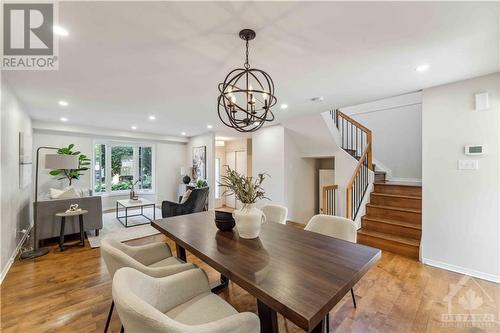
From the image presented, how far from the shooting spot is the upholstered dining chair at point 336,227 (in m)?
1.98

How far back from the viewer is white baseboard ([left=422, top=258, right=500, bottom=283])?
2498 mm

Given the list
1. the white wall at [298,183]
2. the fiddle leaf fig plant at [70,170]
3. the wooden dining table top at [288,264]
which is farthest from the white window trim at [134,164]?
the wooden dining table top at [288,264]

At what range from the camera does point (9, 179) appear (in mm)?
2783

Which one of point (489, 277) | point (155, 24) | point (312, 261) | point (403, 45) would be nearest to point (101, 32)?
point (155, 24)

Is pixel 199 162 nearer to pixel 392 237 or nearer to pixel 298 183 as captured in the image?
pixel 298 183

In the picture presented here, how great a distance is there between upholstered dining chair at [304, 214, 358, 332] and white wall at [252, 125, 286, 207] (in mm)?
2823

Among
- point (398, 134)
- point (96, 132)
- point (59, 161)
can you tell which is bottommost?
point (59, 161)

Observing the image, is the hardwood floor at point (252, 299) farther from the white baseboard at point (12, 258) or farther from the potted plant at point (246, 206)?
the potted plant at point (246, 206)

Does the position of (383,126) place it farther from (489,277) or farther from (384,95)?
(489,277)

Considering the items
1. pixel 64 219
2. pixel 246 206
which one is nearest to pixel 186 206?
pixel 64 219

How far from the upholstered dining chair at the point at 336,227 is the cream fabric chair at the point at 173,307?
3.95 feet

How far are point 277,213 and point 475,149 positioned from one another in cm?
250

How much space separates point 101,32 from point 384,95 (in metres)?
3.52

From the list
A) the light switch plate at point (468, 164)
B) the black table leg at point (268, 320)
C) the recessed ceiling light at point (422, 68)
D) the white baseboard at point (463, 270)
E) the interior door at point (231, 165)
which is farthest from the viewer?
the interior door at point (231, 165)
